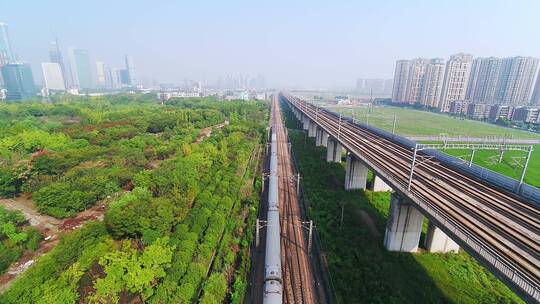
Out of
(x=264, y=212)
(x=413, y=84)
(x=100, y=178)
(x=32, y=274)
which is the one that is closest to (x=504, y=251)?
(x=264, y=212)

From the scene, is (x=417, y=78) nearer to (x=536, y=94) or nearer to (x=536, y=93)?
(x=536, y=93)

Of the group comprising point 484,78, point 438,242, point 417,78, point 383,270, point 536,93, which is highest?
point 484,78

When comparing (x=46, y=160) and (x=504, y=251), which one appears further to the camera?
(x=46, y=160)

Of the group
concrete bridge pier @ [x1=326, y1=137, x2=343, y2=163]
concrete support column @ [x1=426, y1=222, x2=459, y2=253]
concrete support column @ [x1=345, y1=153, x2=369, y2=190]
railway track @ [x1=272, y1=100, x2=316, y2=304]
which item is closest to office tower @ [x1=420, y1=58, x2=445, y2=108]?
concrete bridge pier @ [x1=326, y1=137, x2=343, y2=163]

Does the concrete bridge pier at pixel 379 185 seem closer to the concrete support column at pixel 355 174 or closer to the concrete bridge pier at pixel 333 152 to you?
the concrete support column at pixel 355 174

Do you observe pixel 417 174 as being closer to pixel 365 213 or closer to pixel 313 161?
pixel 365 213

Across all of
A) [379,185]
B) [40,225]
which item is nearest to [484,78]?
[379,185]

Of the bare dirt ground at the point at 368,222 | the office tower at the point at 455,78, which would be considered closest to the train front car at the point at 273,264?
the bare dirt ground at the point at 368,222
